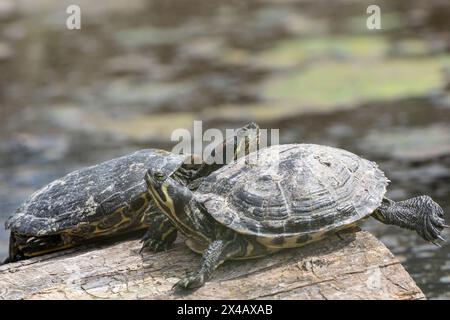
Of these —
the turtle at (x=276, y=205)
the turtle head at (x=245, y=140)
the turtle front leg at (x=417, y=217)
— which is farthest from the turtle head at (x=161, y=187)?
the turtle front leg at (x=417, y=217)

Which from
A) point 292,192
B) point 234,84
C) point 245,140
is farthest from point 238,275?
point 234,84

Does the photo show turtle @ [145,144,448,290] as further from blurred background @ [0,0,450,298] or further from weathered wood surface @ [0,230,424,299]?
blurred background @ [0,0,450,298]

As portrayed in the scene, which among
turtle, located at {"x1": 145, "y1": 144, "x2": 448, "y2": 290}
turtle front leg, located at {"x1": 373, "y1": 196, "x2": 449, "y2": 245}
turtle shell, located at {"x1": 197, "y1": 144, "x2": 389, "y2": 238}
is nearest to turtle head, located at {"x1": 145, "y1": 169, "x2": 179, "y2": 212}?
turtle, located at {"x1": 145, "y1": 144, "x2": 448, "y2": 290}

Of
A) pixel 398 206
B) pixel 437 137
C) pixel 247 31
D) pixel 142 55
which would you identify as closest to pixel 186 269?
pixel 398 206

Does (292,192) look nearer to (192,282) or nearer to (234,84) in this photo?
(192,282)

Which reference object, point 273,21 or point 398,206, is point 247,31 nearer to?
point 273,21

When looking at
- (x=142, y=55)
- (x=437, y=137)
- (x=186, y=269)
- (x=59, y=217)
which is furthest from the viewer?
(x=142, y=55)
